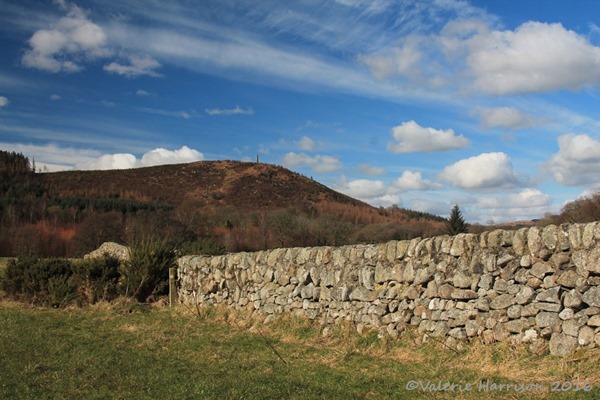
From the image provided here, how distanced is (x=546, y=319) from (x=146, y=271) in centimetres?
1343

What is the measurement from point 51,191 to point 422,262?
8330 cm

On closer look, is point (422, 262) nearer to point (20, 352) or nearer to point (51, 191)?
point (20, 352)

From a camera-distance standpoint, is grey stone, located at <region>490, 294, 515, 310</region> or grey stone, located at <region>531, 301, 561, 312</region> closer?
grey stone, located at <region>531, 301, 561, 312</region>

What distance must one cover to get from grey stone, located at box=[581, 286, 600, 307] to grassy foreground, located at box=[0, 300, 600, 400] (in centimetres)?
66

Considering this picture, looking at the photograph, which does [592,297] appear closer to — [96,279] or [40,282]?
[96,279]

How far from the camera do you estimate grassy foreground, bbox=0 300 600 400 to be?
21.5 ft

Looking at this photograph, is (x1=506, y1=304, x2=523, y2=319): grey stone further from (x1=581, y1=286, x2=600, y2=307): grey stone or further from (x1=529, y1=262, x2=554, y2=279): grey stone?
(x1=581, y1=286, x2=600, y2=307): grey stone

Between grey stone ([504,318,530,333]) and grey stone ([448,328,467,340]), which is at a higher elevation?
grey stone ([504,318,530,333])

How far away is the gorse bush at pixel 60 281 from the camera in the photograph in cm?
1673

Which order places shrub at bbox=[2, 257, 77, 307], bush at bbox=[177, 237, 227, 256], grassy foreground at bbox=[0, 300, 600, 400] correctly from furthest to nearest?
bush at bbox=[177, 237, 227, 256] → shrub at bbox=[2, 257, 77, 307] → grassy foreground at bbox=[0, 300, 600, 400]

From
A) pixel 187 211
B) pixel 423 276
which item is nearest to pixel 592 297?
pixel 423 276

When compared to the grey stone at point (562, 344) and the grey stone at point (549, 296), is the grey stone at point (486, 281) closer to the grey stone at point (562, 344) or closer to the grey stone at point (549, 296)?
the grey stone at point (549, 296)

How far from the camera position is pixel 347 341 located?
387 inches

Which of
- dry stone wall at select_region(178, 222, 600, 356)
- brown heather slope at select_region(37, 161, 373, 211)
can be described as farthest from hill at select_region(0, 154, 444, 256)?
dry stone wall at select_region(178, 222, 600, 356)
